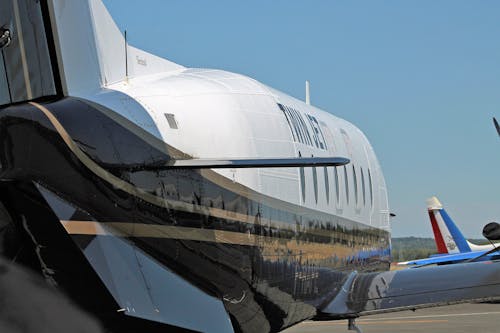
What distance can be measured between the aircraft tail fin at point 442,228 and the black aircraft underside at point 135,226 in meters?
45.1

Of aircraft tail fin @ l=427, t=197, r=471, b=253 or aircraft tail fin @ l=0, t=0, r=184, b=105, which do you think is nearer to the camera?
aircraft tail fin @ l=0, t=0, r=184, b=105

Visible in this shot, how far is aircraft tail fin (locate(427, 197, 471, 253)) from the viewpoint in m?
53.4

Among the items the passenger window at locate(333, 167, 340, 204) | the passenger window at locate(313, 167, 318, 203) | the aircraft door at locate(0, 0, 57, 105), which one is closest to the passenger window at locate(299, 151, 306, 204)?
the passenger window at locate(313, 167, 318, 203)

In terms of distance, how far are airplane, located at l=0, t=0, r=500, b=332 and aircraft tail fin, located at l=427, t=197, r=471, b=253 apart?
43.9 meters

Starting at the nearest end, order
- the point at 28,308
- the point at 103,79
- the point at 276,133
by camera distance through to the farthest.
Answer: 1. the point at 28,308
2. the point at 103,79
3. the point at 276,133

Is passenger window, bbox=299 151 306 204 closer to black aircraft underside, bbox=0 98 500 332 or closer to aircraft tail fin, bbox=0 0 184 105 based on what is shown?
black aircraft underside, bbox=0 98 500 332

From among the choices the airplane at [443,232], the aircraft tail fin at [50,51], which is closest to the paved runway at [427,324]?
the aircraft tail fin at [50,51]

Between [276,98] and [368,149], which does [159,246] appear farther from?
[368,149]

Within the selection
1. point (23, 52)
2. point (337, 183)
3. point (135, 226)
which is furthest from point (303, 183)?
point (23, 52)

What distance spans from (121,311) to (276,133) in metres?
3.52

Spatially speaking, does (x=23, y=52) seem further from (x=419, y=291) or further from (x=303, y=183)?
(x=419, y=291)

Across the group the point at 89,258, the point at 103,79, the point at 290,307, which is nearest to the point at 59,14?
the point at 103,79

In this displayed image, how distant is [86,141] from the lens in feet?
20.7

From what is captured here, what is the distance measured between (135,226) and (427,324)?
54.4ft
